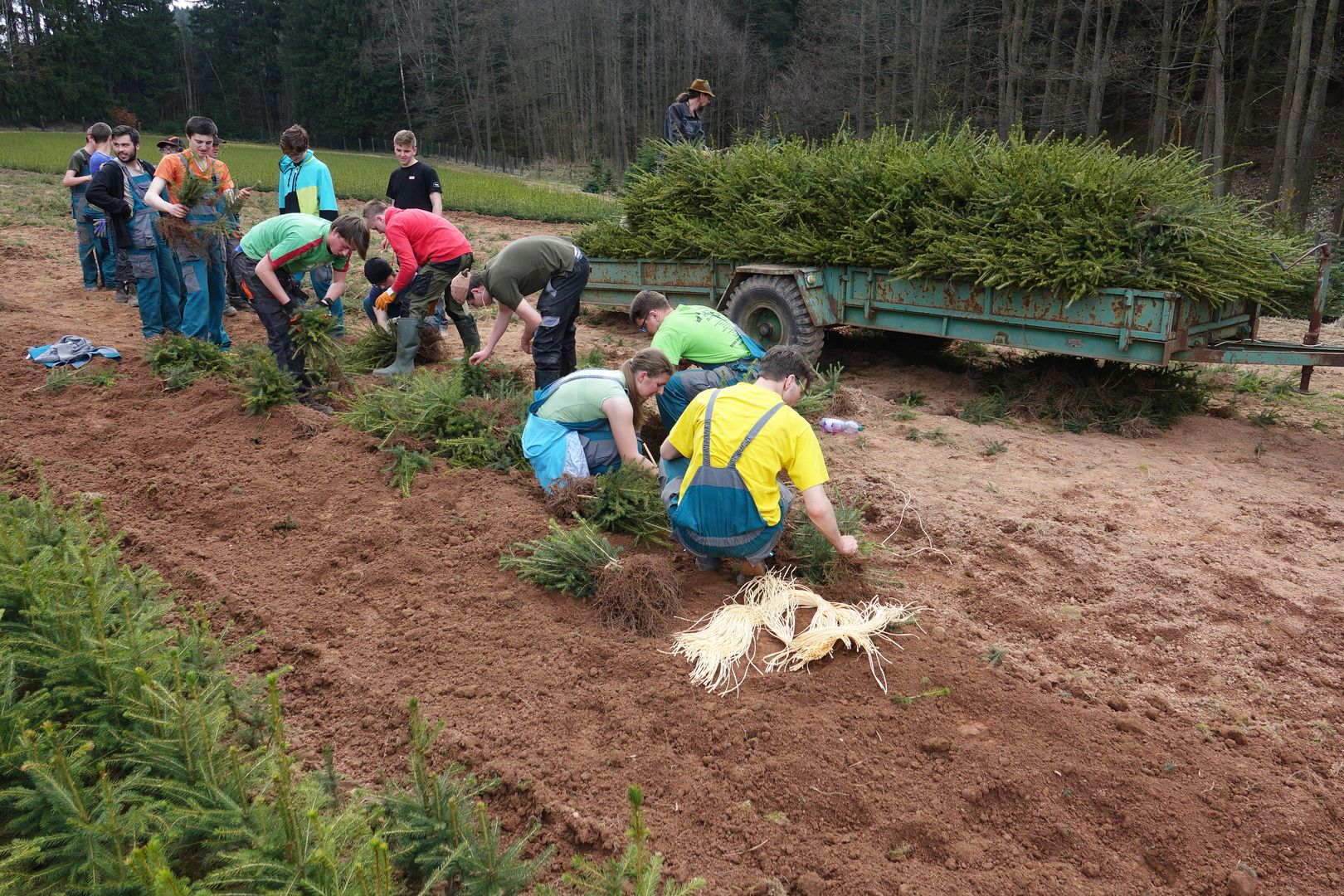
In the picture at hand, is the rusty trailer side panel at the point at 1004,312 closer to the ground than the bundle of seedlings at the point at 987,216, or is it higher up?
closer to the ground

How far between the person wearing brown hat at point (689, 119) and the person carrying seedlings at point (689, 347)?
4.38 m

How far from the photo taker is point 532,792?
3.03 m

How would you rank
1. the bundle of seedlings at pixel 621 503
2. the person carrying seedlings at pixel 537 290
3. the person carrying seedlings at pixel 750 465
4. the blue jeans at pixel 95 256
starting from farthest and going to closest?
the blue jeans at pixel 95 256, the person carrying seedlings at pixel 537 290, the bundle of seedlings at pixel 621 503, the person carrying seedlings at pixel 750 465

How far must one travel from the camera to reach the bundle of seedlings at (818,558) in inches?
172

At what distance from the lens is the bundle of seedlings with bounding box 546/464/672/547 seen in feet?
15.7

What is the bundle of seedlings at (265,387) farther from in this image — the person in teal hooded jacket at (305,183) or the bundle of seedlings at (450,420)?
the person in teal hooded jacket at (305,183)

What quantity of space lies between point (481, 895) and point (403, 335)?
5480 mm

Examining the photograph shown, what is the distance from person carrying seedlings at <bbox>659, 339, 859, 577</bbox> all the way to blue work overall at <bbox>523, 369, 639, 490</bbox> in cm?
111

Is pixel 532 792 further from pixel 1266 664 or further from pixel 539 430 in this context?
pixel 1266 664

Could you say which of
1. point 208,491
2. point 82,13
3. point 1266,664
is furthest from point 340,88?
point 1266,664

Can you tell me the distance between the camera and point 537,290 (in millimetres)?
6648

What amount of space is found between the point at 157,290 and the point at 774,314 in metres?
5.83

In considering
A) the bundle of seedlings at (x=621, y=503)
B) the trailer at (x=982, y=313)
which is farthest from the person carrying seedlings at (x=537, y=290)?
the bundle of seedlings at (x=621, y=503)

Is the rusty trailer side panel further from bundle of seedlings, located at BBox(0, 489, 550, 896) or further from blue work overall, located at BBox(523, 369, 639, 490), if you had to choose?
bundle of seedlings, located at BBox(0, 489, 550, 896)
